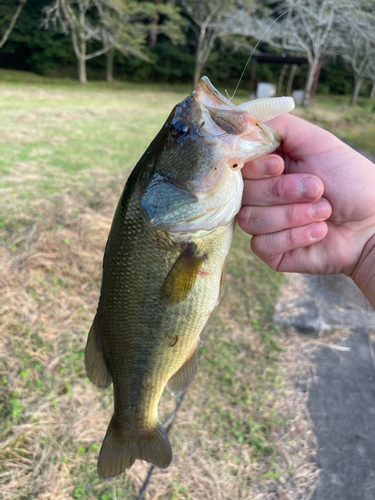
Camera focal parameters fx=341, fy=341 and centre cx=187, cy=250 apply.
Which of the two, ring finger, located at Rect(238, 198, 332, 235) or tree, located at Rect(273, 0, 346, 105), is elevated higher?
tree, located at Rect(273, 0, 346, 105)

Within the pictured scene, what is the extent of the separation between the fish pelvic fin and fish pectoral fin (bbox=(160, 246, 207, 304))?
76cm

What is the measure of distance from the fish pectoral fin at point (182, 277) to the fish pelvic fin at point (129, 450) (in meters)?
0.76

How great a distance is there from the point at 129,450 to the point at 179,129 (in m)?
1.56

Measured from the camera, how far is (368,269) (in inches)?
75.3

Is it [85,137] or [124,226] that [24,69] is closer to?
[85,137]

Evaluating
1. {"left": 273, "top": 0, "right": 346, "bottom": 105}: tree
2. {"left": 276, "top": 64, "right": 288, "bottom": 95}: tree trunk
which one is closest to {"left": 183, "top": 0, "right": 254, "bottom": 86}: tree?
{"left": 273, "top": 0, "right": 346, "bottom": 105}: tree

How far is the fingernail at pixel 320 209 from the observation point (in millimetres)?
1704

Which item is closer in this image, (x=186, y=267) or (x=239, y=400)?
(x=186, y=267)

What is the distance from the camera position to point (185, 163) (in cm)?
144

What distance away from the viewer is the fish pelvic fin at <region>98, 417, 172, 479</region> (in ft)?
5.54

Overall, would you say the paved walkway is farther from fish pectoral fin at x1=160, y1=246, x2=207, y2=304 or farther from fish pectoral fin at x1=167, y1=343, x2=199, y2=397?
fish pectoral fin at x1=160, y1=246, x2=207, y2=304

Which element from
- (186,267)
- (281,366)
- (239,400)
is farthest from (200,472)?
(186,267)

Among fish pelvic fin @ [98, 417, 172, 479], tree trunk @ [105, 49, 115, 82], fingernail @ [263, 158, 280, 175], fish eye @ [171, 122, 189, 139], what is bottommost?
fish pelvic fin @ [98, 417, 172, 479]

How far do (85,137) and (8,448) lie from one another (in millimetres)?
7855
